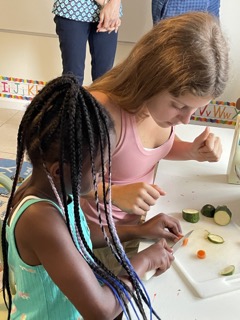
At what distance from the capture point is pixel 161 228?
2.92ft

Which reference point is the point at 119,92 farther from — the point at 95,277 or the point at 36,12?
the point at 36,12

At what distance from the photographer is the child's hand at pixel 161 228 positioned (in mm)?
886

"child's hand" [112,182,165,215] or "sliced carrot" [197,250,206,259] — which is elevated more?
"child's hand" [112,182,165,215]

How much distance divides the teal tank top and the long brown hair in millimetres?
346

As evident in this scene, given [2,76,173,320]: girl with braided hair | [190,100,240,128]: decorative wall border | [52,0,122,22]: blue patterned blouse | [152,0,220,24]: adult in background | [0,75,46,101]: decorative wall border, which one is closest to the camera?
[2,76,173,320]: girl with braided hair

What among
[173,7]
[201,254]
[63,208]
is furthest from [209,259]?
[173,7]

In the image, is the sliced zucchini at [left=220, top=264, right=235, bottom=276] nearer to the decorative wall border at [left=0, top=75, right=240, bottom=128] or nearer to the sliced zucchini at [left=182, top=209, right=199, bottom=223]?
the sliced zucchini at [left=182, top=209, right=199, bottom=223]

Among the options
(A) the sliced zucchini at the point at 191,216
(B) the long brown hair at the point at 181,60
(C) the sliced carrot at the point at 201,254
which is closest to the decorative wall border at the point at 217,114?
(B) the long brown hair at the point at 181,60

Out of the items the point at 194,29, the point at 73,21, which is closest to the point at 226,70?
the point at 194,29

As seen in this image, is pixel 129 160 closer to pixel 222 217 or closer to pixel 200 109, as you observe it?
pixel 222 217

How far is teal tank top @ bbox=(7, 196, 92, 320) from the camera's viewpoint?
0.73 m

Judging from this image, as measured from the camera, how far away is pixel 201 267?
2.66 feet

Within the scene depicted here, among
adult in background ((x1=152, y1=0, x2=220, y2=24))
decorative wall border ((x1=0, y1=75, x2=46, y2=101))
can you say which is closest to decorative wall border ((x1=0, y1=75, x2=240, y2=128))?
decorative wall border ((x1=0, y1=75, x2=46, y2=101))

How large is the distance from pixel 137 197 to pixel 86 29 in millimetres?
1528
